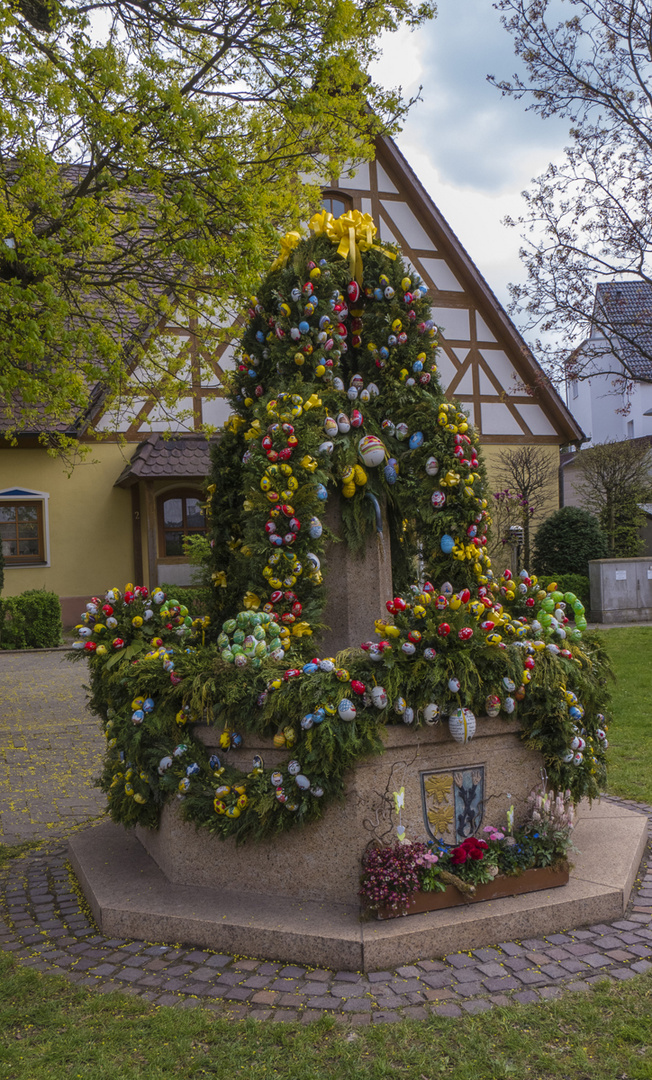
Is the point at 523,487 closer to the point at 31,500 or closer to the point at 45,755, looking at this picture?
the point at 31,500

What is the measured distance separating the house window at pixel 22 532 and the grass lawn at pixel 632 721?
10510 mm

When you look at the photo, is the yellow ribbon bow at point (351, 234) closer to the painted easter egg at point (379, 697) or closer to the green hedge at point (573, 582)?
the painted easter egg at point (379, 697)

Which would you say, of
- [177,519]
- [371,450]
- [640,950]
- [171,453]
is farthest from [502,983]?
[177,519]

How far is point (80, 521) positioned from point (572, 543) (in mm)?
9591

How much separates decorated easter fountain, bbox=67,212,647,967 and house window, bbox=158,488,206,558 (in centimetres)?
1162

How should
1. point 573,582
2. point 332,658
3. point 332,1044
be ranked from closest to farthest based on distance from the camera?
point 332,1044 → point 332,658 → point 573,582

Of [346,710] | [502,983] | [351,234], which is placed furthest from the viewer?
[351,234]

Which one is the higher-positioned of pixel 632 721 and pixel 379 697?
pixel 379 697

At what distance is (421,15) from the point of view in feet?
28.2

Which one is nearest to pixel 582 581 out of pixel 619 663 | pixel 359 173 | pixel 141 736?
pixel 619 663

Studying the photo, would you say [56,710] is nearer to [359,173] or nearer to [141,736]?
[141,736]

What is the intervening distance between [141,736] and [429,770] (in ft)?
4.48

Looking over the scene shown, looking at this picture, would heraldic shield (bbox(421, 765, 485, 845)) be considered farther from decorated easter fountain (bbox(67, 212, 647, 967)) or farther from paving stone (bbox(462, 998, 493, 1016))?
paving stone (bbox(462, 998, 493, 1016))

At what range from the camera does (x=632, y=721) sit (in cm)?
775
